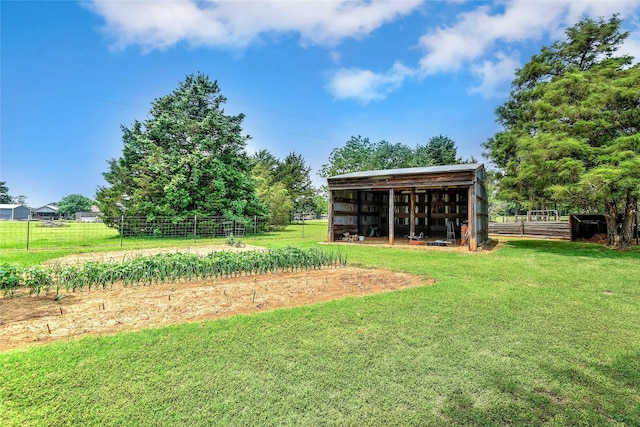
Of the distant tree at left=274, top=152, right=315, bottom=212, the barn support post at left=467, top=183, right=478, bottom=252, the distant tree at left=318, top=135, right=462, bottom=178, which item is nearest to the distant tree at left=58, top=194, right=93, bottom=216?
the distant tree at left=274, top=152, right=315, bottom=212

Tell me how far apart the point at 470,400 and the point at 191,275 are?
5.49 m

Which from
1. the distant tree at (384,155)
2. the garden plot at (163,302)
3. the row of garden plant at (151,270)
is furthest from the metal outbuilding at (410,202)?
the distant tree at (384,155)

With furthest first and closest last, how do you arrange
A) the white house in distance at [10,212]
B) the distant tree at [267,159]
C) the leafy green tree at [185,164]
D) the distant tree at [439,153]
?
the white house in distance at [10,212] < the distant tree at [267,159] < the distant tree at [439,153] < the leafy green tree at [185,164]

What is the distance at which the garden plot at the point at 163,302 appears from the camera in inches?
152

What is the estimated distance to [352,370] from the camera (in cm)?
286

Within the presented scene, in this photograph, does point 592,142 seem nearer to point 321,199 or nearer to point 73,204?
point 321,199

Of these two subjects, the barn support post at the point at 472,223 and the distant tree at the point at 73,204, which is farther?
the distant tree at the point at 73,204

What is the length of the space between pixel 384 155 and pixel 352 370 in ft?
144

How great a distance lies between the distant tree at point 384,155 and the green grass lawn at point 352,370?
115ft

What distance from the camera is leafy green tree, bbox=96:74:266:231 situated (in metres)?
18.3

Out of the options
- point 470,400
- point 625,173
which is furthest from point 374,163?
point 470,400

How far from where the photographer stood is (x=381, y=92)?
941 inches

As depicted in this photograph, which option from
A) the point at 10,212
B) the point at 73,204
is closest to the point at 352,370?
the point at 10,212

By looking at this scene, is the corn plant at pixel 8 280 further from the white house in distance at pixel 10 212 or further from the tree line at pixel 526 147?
the white house in distance at pixel 10 212
